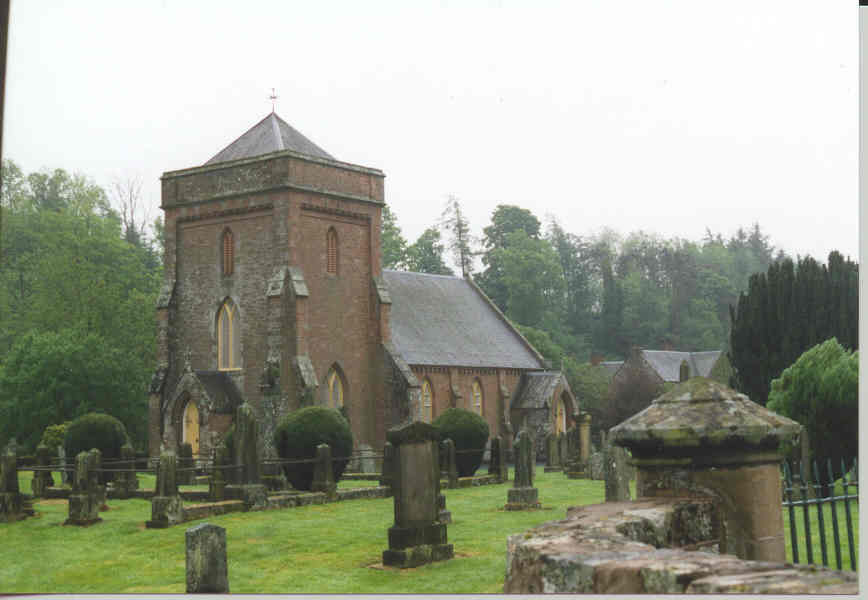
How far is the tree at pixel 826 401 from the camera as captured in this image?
53.9 ft

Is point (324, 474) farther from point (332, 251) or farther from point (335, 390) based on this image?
point (332, 251)

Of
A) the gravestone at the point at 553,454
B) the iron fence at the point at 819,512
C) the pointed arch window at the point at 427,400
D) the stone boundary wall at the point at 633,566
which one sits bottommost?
the gravestone at the point at 553,454

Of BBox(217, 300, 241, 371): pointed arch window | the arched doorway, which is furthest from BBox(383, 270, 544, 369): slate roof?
the arched doorway

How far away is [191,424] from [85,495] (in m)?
14.2

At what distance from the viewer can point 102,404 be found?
36.5 meters

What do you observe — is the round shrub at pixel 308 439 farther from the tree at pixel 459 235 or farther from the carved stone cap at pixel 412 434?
the tree at pixel 459 235

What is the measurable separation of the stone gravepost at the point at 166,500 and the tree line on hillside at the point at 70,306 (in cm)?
1091

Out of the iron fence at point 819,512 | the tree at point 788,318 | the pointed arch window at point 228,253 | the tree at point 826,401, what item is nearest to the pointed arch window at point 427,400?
the pointed arch window at point 228,253

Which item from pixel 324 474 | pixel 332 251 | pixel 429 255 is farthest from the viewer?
pixel 429 255

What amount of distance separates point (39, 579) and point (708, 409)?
1061 centimetres

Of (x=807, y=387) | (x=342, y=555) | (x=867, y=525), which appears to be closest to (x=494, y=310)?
(x=807, y=387)

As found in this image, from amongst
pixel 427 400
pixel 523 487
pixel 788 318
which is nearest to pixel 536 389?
pixel 427 400

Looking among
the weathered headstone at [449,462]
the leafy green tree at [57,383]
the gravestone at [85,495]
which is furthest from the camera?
the leafy green tree at [57,383]

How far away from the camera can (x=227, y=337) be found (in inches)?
1292
